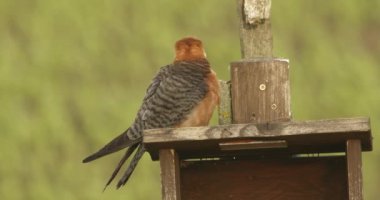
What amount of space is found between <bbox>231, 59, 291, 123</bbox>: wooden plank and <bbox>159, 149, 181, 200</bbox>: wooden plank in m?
0.35

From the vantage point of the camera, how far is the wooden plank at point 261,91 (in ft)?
18.3

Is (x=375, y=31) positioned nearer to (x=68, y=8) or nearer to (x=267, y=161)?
(x=68, y=8)

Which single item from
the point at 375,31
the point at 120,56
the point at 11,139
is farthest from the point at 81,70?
the point at 375,31

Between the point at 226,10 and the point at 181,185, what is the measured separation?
11.7m

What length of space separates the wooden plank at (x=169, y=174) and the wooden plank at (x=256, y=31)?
0.57 meters

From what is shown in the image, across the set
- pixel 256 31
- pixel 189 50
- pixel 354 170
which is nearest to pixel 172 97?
pixel 189 50

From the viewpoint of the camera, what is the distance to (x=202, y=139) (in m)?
5.27

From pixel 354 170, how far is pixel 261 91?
0.55m

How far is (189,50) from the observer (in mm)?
6406

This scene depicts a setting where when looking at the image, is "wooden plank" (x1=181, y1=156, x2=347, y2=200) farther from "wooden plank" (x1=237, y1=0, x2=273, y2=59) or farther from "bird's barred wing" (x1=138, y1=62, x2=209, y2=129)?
"wooden plank" (x1=237, y1=0, x2=273, y2=59)

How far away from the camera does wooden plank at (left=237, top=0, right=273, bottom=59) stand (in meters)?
5.73

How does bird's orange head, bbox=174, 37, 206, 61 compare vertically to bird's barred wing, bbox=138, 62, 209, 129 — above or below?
above

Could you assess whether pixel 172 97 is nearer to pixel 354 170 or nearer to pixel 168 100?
pixel 168 100

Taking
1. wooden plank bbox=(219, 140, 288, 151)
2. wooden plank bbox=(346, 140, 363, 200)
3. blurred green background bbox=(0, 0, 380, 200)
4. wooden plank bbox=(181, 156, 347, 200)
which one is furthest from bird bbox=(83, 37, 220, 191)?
blurred green background bbox=(0, 0, 380, 200)
